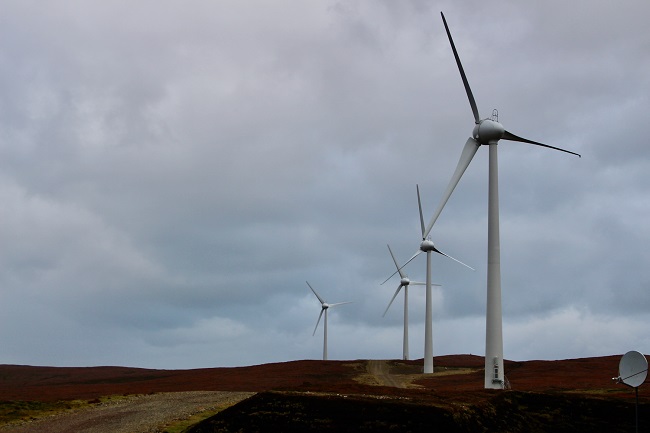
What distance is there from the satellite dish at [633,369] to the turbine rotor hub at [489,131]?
26.5 meters

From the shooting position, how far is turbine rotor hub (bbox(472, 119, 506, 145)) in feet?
217

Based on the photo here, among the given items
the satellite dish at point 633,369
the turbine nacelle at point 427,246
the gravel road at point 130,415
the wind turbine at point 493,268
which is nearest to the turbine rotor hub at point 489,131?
the wind turbine at point 493,268

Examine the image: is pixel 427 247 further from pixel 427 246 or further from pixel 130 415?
pixel 130 415

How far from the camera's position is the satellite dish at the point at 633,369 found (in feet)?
143

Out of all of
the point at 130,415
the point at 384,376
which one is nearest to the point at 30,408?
the point at 130,415

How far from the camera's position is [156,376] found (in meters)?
125

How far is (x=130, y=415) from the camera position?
2158 inches

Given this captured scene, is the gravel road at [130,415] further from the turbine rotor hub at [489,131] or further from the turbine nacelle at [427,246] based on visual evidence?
the turbine nacelle at [427,246]

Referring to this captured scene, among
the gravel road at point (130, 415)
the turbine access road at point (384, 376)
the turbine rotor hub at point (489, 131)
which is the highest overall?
the turbine rotor hub at point (489, 131)

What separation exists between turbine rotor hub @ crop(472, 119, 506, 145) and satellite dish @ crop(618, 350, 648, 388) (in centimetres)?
2646

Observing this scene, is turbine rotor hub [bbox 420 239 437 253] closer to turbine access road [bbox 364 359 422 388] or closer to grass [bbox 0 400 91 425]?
turbine access road [bbox 364 359 422 388]

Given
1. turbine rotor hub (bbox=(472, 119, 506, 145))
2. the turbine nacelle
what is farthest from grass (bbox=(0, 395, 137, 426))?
the turbine nacelle

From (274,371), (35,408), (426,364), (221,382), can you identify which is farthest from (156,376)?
(35,408)

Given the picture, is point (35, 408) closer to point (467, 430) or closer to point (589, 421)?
point (467, 430)
